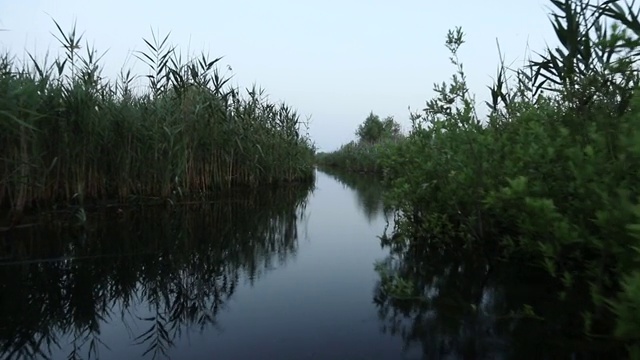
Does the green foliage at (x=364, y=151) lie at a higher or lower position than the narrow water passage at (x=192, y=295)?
higher

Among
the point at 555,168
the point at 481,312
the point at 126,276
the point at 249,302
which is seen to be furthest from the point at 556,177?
the point at 126,276

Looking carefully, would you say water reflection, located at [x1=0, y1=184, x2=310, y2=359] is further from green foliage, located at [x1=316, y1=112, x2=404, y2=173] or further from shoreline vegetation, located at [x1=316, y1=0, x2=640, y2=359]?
green foliage, located at [x1=316, y1=112, x2=404, y2=173]

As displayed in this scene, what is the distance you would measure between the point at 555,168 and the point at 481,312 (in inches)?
41.0

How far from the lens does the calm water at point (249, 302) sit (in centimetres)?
231

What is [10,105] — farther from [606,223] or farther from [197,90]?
[606,223]

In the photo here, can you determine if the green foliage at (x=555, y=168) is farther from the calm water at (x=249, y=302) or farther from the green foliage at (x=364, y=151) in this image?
the green foliage at (x=364, y=151)

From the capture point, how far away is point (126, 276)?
3420 millimetres

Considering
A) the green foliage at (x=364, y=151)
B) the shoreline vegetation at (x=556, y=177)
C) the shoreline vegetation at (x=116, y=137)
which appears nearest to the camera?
the shoreline vegetation at (x=556, y=177)

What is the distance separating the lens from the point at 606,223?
1.92 meters

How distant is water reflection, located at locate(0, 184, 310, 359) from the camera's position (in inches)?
96.0

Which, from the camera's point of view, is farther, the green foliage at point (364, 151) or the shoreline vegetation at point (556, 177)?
the green foliage at point (364, 151)

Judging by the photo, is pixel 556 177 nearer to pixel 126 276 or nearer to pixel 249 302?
pixel 249 302

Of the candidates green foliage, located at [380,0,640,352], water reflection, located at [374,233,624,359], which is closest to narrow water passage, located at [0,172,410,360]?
water reflection, located at [374,233,624,359]

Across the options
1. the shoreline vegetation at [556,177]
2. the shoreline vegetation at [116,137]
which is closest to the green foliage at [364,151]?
the shoreline vegetation at [116,137]
